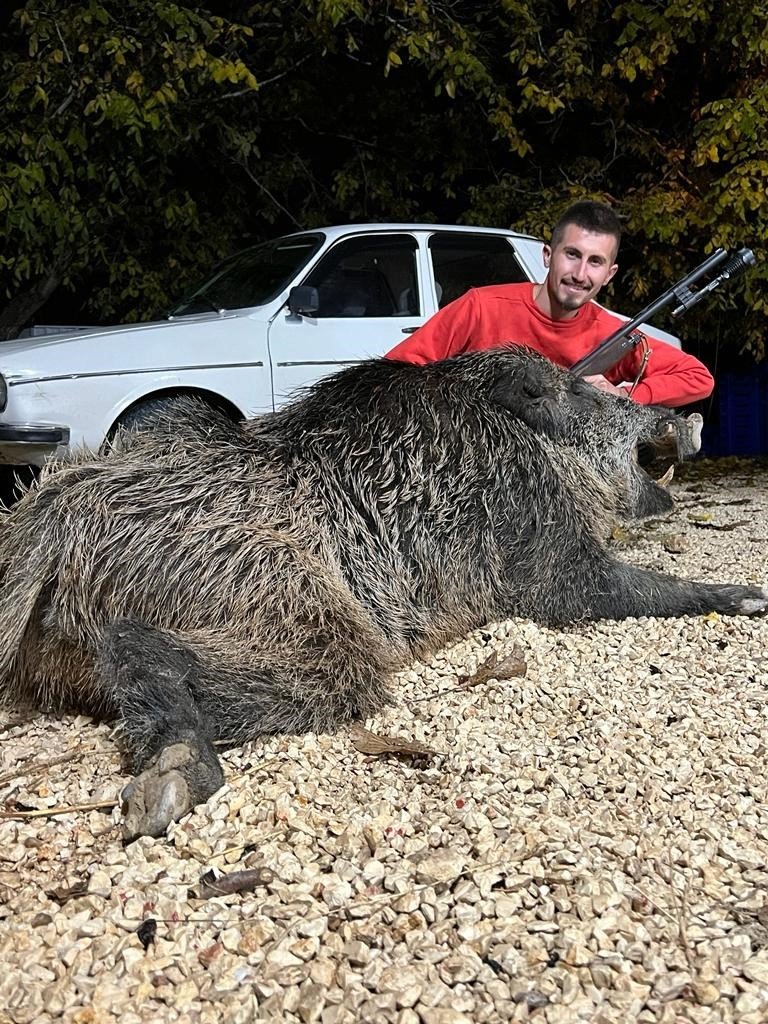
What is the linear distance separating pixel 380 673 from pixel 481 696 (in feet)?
1.05

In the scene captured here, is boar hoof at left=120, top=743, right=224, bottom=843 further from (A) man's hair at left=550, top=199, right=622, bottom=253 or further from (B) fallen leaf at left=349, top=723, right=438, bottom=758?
(A) man's hair at left=550, top=199, right=622, bottom=253

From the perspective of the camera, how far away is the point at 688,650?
3.28 metres

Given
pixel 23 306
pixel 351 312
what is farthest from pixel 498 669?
pixel 23 306

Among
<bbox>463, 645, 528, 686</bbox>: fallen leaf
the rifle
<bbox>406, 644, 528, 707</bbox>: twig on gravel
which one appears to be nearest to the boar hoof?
<bbox>406, 644, 528, 707</bbox>: twig on gravel

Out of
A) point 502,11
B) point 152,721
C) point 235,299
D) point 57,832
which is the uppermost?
point 502,11

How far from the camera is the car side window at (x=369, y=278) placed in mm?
6508

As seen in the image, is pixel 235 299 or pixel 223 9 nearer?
pixel 235 299

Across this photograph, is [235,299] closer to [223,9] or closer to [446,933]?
[223,9]

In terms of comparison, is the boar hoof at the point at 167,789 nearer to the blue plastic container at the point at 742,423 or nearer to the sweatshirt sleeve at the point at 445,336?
the sweatshirt sleeve at the point at 445,336

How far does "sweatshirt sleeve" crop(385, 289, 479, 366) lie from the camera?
4.04 meters

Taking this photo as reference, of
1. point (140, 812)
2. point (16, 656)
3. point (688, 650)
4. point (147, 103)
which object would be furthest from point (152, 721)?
point (147, 103)

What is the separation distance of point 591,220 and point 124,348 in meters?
3.03

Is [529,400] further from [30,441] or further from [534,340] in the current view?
[30,441]

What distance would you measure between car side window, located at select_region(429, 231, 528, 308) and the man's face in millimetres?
2841
